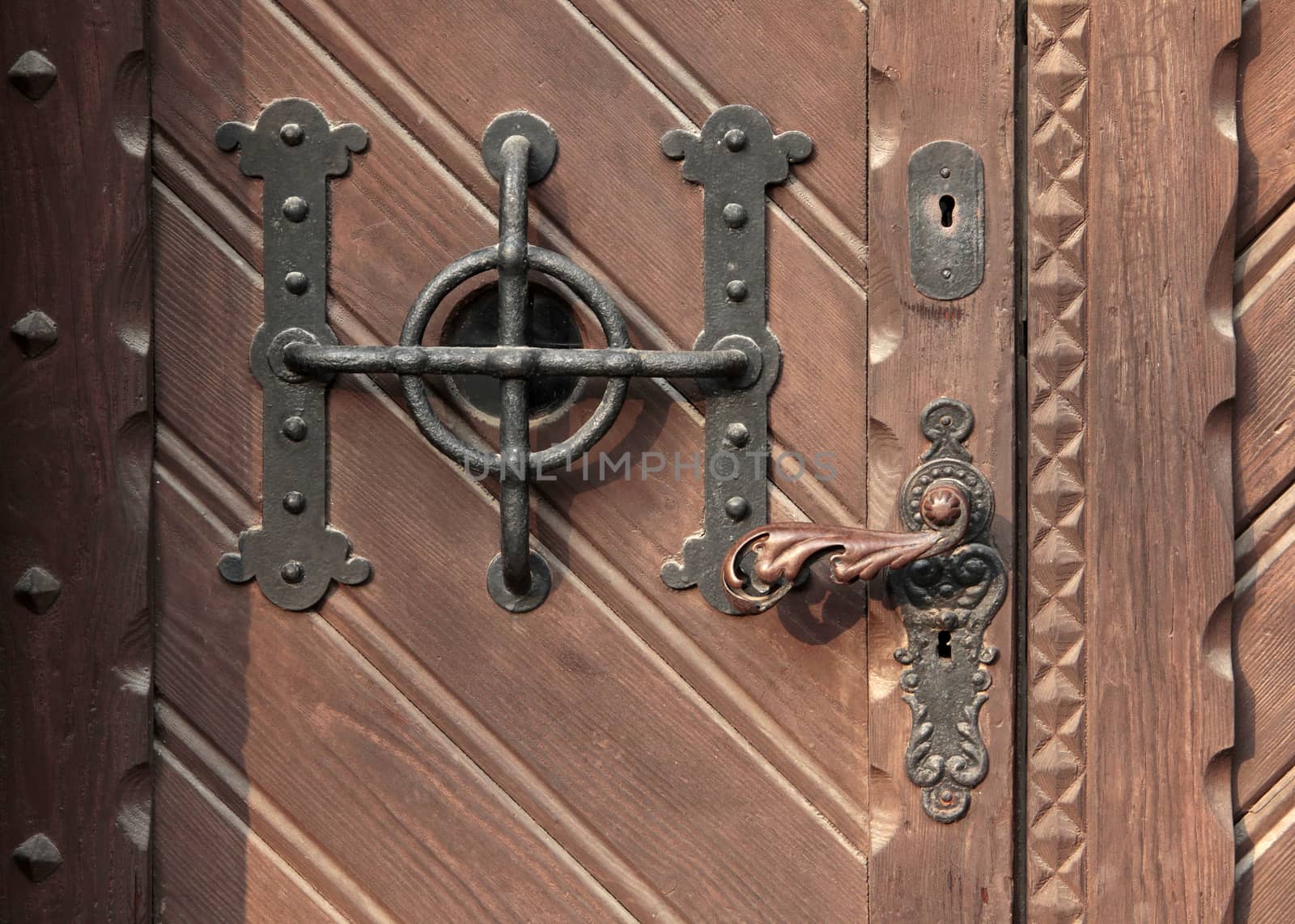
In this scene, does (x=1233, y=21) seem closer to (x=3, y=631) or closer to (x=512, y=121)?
(x=512, y=121)

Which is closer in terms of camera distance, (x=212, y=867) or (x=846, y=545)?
(x=846, y=545)

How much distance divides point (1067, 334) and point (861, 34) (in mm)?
311

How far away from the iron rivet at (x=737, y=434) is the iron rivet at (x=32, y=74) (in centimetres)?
65

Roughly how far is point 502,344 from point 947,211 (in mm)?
394

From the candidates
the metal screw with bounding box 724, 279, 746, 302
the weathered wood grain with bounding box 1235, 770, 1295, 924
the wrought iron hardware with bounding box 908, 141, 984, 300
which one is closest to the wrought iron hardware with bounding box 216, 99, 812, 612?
the metal screw with bounding box 724, 279, 746, 302

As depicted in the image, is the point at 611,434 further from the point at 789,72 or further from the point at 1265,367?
the point at 1265,367

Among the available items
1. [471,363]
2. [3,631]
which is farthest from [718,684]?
[3,631]

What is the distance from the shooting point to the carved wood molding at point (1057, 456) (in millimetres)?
978

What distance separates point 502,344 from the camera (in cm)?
97

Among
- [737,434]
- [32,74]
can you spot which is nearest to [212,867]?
[737,434]

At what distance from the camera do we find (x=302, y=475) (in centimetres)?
102

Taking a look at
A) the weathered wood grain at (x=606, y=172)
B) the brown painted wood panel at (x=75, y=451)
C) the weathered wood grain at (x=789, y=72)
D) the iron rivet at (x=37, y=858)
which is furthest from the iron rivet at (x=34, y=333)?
the weathered wood grain at (x=789, y=72)

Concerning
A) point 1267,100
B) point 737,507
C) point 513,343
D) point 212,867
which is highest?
point 1267,100

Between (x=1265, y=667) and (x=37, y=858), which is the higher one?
(x=1265, y=667)
